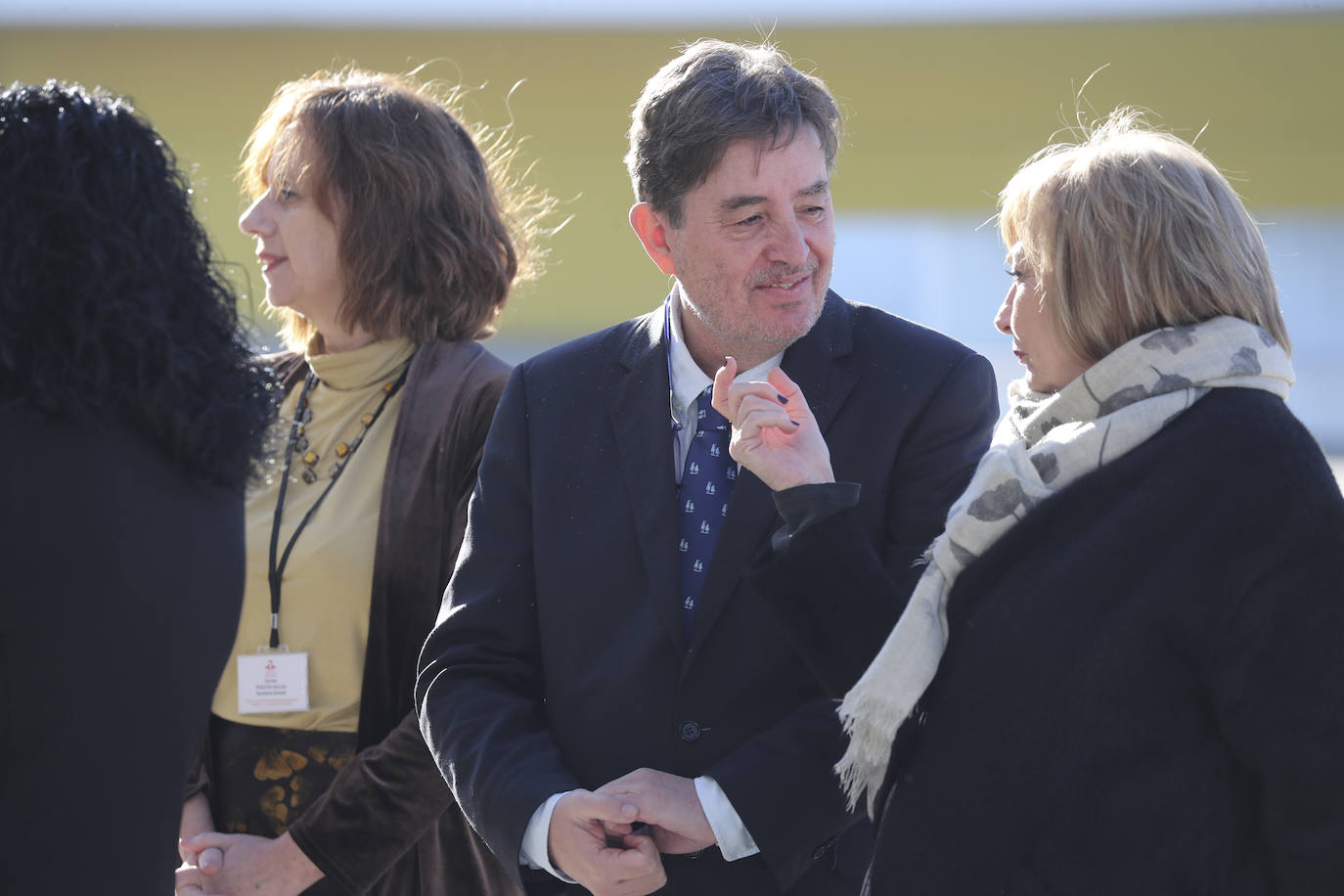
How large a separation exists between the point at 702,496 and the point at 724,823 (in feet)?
1.64

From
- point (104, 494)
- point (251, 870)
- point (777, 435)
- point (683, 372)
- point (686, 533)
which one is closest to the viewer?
point (104, 494)

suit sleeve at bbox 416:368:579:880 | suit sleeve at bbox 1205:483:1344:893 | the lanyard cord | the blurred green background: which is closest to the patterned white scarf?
suit sleeve at bbox 1205:483:1344:893

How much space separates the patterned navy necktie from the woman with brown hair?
1.67ft

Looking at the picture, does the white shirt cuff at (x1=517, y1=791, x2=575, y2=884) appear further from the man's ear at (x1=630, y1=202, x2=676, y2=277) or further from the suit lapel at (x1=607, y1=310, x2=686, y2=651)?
the man's ear at (x1=630, y1=202, x2=676, y2=277)

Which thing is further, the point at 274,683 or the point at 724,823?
the point at 274,683

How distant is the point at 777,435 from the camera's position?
Result: 5.85 ft

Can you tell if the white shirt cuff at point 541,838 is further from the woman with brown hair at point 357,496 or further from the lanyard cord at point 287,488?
the lanyard cord at point 287,488

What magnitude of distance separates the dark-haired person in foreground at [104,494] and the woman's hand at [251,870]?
3.11 ft

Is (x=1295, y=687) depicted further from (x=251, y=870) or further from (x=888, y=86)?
(x=888, y=86)

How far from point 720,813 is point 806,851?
14 cm

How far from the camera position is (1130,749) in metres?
1.47

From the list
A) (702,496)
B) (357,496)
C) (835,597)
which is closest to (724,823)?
(835,597)

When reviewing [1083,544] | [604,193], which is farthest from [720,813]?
[604,193]

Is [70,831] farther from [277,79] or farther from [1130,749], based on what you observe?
[277,79]
